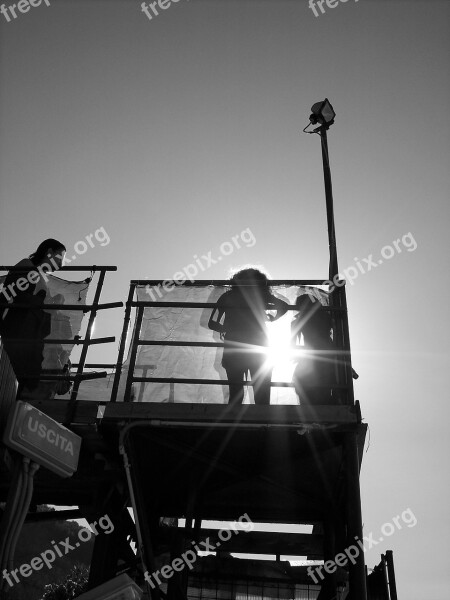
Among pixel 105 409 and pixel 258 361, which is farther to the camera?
pixel 258 361

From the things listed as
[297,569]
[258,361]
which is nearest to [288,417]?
[258,361]

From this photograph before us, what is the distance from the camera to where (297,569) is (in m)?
9.35

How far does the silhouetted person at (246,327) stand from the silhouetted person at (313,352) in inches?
10.6

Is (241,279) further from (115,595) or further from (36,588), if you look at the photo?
(36,588)

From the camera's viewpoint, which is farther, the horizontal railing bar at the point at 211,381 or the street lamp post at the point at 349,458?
the horizontal railing bar at the point at 211,381

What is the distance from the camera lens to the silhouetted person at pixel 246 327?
599 cm

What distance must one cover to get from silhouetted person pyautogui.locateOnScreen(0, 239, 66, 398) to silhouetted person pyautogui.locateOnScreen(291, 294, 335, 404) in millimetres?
2691

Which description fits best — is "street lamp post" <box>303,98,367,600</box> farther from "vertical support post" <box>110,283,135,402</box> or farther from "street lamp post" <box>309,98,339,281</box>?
"vertical support post" <box>110,283,135,402</box>

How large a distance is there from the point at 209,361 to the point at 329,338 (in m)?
1.41

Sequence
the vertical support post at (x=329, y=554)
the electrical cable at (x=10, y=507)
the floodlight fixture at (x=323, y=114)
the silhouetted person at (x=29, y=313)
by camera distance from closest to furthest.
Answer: the electrical cable at (x=10, y=507)
the silhouetted person at (x=29, y=313)
the vertical support post at (x=329, y=554)
the floodlight fixture at (x=323, y=114)

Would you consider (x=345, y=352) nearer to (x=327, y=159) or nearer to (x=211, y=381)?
(x=211, y=381)

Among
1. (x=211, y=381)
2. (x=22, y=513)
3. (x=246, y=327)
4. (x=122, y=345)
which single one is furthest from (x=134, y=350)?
(x=22, y=513)

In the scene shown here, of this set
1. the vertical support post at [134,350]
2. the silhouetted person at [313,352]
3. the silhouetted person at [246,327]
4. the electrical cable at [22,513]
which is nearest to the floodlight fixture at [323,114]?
the silhouetted person at [246,327]

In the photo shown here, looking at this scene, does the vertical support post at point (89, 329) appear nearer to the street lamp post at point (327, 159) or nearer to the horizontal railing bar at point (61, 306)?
the horizontal railing bar at point (61, 306)
